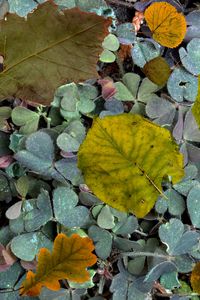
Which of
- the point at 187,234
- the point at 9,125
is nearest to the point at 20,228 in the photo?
the point at 9,125

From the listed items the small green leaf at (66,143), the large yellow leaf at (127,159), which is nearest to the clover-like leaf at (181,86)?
the small green leaf at (66,143)

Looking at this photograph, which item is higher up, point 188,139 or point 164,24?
point 164,24

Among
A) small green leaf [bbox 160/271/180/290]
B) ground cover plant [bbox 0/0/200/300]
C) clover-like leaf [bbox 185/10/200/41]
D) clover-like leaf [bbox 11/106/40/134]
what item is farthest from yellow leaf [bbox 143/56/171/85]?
small green leaf [bbox 160/271/180/290]

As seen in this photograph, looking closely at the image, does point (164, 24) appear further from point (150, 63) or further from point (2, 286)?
point (2, 286)

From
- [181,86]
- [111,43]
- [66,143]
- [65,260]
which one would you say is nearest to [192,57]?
[181,86]

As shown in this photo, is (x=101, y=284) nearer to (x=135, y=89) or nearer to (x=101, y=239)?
(x=101, y=239)

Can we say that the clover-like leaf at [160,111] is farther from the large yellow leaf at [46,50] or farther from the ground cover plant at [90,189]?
the large yellow leaf at [46,50]

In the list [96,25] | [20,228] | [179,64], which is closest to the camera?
[96,25]
